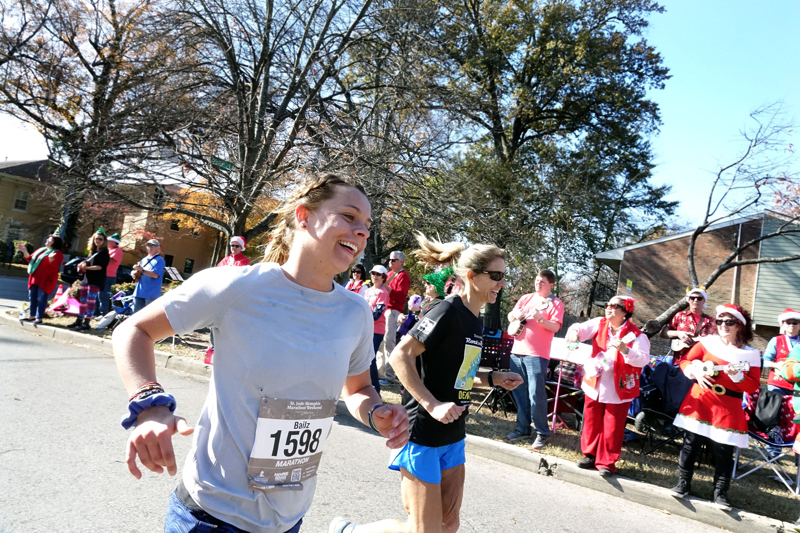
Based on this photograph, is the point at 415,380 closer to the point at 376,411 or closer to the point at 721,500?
the point at 376,411

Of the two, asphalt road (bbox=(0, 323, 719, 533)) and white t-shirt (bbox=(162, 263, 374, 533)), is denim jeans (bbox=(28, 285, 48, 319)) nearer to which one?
asphalt road (bbox=(0, 323, 719, 533))

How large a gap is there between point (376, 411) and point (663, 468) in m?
5.80

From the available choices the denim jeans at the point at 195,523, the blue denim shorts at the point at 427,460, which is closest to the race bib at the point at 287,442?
the denim jeans at the point at 195,523

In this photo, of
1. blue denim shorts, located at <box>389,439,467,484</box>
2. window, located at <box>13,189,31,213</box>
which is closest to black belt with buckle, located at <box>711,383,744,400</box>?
blue denim shorts, located at <box>389,439,467,484</box>

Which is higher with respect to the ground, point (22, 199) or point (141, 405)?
point (22, 199)

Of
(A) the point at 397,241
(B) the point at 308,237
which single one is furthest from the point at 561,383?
(A) the point at 397,241

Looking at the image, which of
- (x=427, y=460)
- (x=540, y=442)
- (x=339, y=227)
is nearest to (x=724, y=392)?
(x=540, y=442)

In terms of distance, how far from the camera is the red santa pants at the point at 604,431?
18.5 ft

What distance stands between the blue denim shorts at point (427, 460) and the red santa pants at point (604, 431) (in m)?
3.43

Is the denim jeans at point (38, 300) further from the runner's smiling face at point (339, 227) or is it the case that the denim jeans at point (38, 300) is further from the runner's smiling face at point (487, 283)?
the runner's smiling face at point (339, 227)

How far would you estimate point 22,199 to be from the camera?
42.1m

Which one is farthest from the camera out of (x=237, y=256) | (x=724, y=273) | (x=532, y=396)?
(x=724, y=273)

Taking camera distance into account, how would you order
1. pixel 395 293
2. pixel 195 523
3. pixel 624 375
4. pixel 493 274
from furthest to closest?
pixel 395 293, pixel 624 375, pixel 493 274, pixel 195 523

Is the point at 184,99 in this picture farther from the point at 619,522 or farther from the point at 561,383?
the point at 619,522
